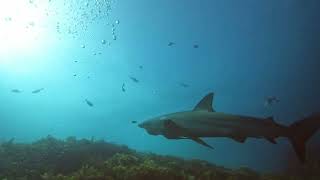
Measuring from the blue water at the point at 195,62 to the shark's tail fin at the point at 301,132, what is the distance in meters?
15.4

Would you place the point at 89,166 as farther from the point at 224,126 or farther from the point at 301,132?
the point at 301,132

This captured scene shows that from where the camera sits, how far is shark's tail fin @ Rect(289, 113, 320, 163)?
6.66 m

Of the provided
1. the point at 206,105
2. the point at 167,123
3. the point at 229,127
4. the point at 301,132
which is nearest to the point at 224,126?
the point at 229,127

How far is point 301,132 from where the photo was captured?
6738mm

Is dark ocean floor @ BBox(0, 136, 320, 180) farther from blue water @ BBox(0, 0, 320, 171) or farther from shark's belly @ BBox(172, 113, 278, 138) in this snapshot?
blue water @ BBox(0, 0, 320, 171)

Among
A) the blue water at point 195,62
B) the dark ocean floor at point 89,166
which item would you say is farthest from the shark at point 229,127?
the blue water at point 195,62

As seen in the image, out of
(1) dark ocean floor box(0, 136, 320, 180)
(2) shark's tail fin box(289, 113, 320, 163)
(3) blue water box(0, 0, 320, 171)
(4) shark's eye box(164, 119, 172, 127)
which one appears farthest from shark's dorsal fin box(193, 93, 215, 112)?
(3) blue water box(0, 0, 320, 171)

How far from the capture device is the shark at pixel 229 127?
6.75 metres

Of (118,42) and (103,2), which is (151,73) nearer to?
(118,42)

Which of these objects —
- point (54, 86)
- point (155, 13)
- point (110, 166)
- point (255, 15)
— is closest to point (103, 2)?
point (155, 13)

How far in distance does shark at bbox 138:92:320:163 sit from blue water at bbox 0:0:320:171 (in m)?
15.2

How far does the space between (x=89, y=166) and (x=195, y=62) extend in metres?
33.3

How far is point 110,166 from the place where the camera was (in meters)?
9.43

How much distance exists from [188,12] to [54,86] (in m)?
33.1
